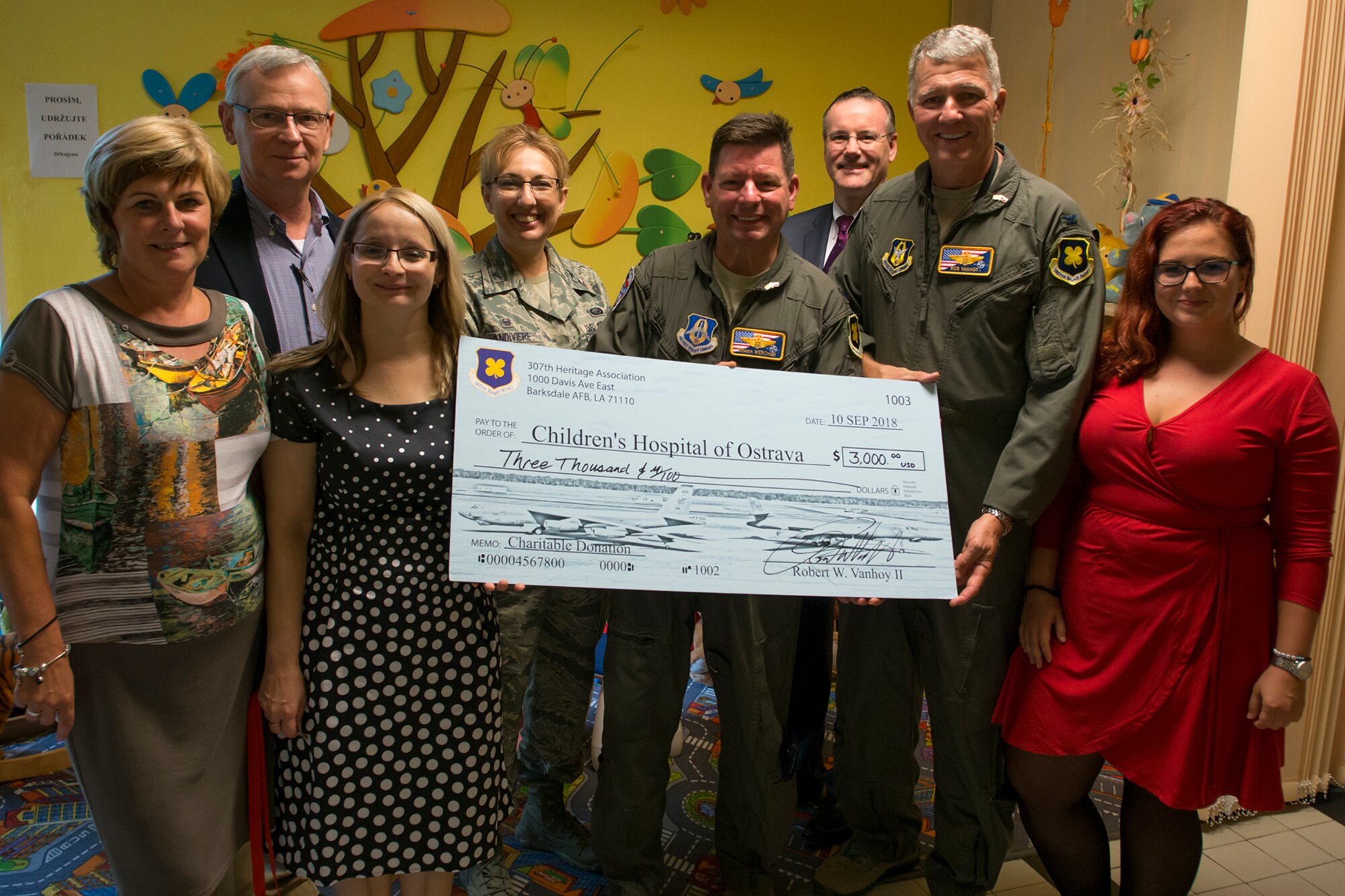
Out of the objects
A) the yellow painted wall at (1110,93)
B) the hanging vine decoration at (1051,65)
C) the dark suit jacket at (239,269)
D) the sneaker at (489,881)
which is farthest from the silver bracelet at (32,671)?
the hanging vine decoration at (1051,65)

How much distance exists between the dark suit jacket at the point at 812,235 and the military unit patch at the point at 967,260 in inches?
35.9

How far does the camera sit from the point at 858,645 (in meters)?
2.19

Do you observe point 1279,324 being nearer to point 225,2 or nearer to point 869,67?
point 869,67

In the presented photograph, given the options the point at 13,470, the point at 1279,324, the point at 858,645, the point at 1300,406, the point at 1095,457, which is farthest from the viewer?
the point at 1279,324

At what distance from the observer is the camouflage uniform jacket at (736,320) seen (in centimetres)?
193

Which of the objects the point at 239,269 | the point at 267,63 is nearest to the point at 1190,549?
the point at 239,269

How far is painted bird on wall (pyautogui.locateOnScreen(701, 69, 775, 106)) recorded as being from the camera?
13.6 feet

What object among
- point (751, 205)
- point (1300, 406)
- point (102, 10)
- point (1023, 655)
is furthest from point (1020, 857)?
point (102, 10)

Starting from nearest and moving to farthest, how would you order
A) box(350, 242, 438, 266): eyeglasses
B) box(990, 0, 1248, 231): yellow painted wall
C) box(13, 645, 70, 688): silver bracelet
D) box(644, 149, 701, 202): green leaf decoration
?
box(13, 645, 70, 688): silver bracelet < box(350, 242, 438, 266): eyeglasses < box(990, 0, 1248, 231): yellow painted wall < box(644, 149, 701, 202): green leaf decoration

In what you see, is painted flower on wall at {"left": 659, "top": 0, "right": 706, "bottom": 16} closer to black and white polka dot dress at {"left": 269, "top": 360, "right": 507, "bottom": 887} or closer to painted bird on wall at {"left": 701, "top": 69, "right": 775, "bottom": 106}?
painted bird on wall at {"left": 701, "top": 69, "right": 775, "bottom": 106}

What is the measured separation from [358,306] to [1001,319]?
1437 mm

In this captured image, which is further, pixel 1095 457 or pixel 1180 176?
pixel 1180 176

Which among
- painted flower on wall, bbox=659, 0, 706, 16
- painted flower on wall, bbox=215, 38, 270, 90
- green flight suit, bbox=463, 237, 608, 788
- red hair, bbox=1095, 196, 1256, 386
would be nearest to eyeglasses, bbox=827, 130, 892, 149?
green flight suit, bbox=463, 237, 608, 788

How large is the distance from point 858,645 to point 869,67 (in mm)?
3424
